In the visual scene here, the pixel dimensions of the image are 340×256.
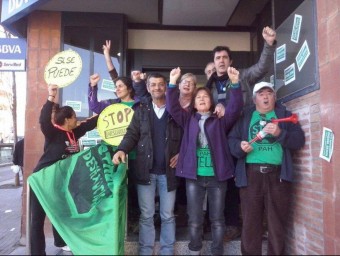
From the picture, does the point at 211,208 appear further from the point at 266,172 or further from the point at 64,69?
the point at 64,69

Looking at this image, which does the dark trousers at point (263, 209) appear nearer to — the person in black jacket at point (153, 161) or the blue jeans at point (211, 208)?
the blue jeans at point (211, 208)

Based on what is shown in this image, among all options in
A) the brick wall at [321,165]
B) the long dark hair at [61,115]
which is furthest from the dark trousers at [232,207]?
the long dark hair at [61,115]

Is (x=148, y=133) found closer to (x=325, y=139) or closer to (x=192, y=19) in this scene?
(x=325, y=139)

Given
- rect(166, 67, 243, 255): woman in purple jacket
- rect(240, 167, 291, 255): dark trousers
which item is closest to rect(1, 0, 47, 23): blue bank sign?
rect(166, 67, 243, 255): woman in purple jacket

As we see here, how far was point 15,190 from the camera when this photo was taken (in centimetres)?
1170

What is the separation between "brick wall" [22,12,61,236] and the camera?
5.27 m

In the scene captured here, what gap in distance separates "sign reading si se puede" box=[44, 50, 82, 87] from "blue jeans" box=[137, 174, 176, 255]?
1.50 m

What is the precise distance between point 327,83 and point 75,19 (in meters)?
4.00

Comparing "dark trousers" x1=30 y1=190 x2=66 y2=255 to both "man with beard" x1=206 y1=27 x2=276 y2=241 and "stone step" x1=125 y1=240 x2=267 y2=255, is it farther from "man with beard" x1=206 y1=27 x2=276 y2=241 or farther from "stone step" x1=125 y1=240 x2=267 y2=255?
"man with beard" x1=206 y1=27 x2=276 y2=241

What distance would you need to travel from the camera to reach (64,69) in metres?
4.06

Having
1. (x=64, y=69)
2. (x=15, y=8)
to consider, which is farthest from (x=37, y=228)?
(x=15, y=8)

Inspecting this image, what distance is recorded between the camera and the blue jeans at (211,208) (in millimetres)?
3338

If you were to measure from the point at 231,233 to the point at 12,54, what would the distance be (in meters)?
4.23

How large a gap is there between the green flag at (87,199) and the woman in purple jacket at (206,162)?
0.65m
